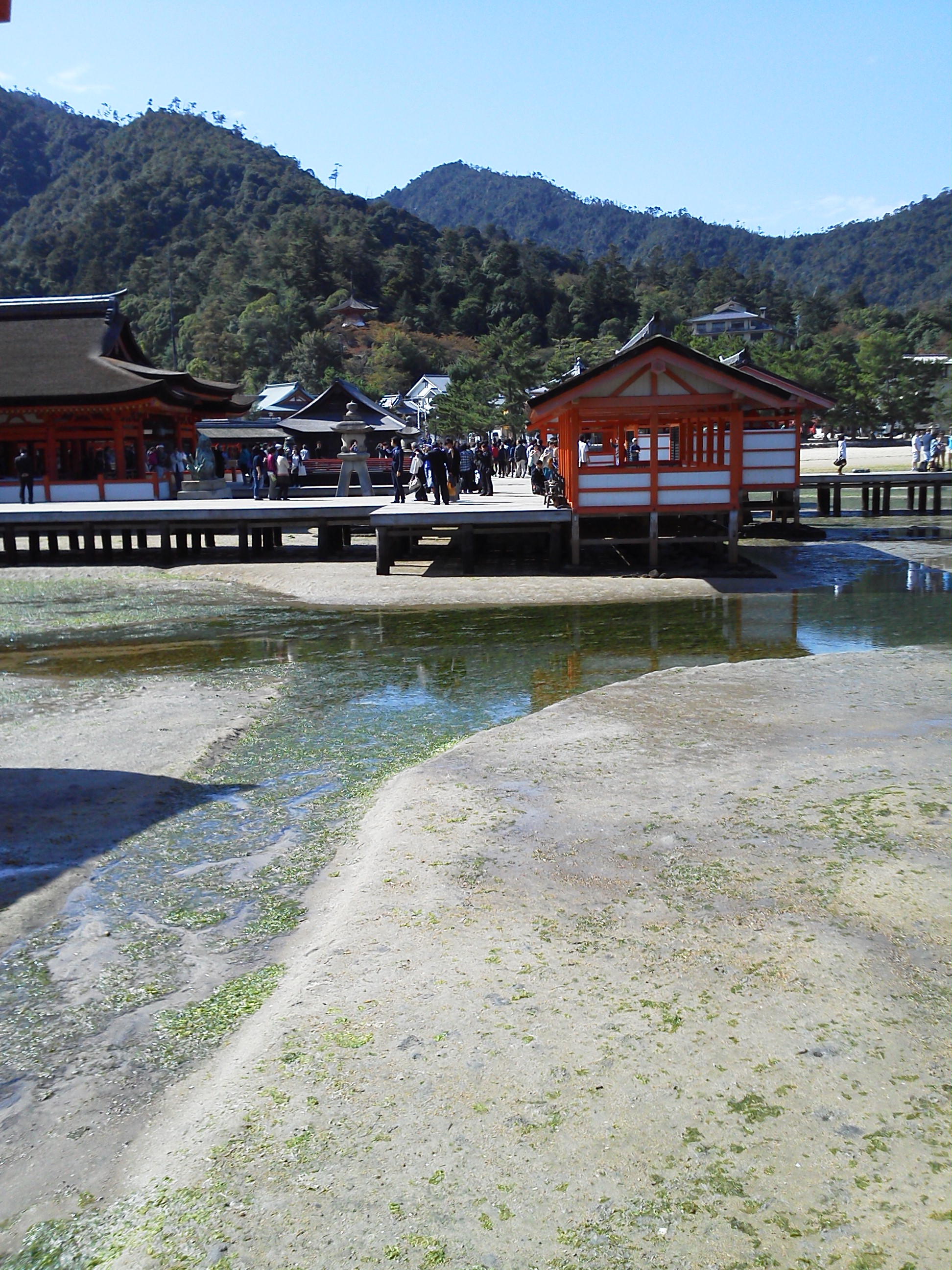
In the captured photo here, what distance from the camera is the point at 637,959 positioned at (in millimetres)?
4848

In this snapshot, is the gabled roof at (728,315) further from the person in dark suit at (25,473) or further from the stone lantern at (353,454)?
the person in dark suit at (25,473)

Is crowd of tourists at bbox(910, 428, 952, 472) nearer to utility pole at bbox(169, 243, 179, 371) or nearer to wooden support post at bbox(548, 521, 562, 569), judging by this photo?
wooden support post at bbox(548, 521, 562, 569)

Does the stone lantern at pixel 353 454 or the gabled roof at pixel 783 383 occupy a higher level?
the gabled roof at pixel 783 383

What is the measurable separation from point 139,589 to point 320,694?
10154mm

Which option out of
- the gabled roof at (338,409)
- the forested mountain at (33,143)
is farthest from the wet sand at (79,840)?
the forested mountain at (33,143)

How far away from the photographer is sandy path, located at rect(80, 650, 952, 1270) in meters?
3.26

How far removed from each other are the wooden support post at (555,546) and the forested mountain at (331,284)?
38.2 metres

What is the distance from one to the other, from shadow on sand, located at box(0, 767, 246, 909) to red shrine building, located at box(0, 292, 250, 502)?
2251cm

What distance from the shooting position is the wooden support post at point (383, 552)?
68.4 feet

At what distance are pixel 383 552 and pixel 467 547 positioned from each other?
161 centimetres

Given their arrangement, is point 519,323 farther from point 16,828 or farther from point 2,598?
point 16,828

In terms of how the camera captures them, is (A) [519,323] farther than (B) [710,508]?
Yes

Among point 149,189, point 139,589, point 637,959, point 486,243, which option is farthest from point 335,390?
point 486,243

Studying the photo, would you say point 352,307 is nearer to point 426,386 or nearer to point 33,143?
point 426,386
